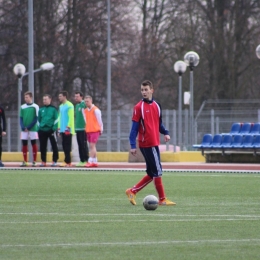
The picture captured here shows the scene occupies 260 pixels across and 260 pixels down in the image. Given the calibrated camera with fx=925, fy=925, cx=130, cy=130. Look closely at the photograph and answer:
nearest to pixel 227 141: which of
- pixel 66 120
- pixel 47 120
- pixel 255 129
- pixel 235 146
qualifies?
pixel 235 146

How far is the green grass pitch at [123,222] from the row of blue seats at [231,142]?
10893 mm

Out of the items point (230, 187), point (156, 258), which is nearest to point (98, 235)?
point (156, 258)

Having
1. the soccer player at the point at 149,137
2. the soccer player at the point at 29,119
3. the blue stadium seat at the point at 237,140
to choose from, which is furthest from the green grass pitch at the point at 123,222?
the blue stadium seat at the point at 237,140

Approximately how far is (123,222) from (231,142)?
63.5ft

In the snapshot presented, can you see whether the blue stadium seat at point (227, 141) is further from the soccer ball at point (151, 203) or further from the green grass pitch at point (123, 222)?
the soccer ball at point (151, 203)

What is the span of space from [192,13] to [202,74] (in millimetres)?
3514

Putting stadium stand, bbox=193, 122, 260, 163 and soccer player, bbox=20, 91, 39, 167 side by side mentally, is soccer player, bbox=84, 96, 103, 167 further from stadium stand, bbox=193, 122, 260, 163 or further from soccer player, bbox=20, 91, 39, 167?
stadium stand, bbox=193, 122, 260, 163

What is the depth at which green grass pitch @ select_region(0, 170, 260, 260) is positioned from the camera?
8.19 m

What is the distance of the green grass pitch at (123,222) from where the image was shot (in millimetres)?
8188

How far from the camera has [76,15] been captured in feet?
147

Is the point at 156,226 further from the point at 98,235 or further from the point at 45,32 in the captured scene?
the point at 45,32

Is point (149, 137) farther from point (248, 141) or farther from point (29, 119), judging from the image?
point (248, 141)

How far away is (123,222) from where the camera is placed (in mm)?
10625

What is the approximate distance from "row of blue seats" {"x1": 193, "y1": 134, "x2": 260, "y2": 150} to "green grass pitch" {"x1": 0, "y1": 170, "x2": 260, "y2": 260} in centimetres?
1089
